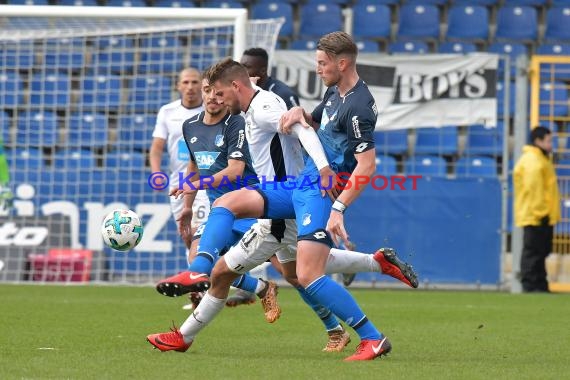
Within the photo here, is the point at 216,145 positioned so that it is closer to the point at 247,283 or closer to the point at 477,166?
the point at 247,283

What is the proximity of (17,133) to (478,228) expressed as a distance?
6.04m

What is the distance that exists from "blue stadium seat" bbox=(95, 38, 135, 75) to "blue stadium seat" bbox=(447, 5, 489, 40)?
6.65 metres

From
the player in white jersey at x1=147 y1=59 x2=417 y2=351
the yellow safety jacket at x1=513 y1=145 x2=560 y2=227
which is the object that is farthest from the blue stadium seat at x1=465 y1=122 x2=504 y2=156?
the player in white jersey at x1=147 y1=59 x2=417 y2=351

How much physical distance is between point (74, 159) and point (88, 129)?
432 millimetres

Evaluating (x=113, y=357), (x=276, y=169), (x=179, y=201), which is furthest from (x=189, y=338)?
(x=179, y=201)

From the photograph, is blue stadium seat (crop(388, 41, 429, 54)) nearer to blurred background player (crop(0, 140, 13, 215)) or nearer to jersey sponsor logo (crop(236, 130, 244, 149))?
blurred background player (crop(0, 140, 13, 215))

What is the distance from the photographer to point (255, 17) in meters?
19.5

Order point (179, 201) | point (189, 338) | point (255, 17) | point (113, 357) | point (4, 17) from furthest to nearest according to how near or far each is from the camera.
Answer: point (255, 17)
point (4, 17)
point (179, 201)
point (189, 338)
point (113, 357)

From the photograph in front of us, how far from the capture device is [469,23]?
19.7m

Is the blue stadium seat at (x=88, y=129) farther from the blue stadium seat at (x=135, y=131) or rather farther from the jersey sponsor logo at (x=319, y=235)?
the jersey sponsor logo at (x=319, y=235)

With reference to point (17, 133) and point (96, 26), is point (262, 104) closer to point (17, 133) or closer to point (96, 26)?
point (96, 26)

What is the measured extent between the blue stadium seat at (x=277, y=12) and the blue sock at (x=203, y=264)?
13369 millimetres

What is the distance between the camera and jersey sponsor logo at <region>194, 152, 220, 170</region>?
8719 millimetres

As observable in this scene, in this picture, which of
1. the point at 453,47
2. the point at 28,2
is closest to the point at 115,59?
the point at 28,2
